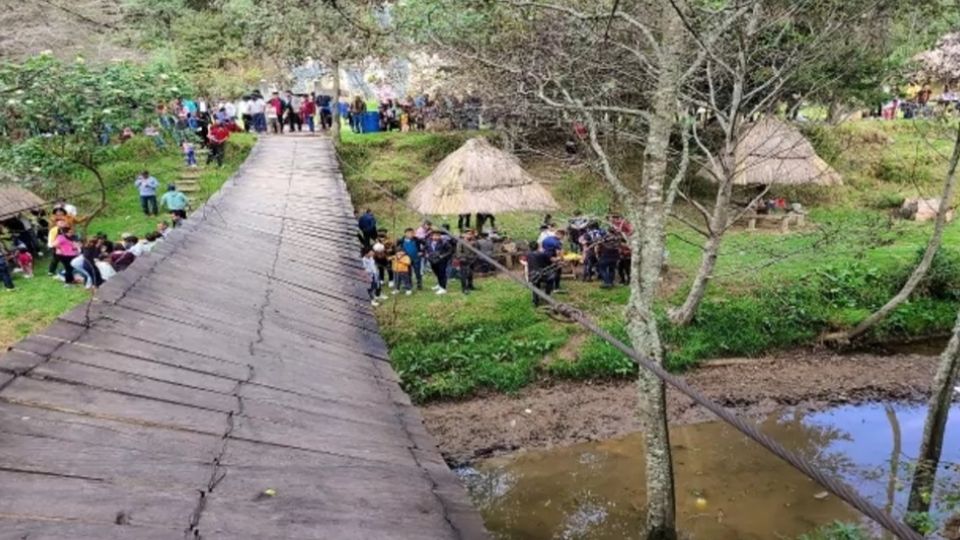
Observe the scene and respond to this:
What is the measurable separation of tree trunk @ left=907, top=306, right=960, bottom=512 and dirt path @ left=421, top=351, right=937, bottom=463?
4.70 m

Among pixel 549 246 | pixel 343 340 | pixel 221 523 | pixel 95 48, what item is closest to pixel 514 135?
pixel 549 246

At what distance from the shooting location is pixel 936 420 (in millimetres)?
9531

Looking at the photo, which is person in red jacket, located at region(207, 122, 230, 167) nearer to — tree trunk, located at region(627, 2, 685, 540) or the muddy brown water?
the muddy brown water

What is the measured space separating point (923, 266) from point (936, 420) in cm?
516

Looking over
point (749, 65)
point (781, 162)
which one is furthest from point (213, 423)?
point (781, 162)

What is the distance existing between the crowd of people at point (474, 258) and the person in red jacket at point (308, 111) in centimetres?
822

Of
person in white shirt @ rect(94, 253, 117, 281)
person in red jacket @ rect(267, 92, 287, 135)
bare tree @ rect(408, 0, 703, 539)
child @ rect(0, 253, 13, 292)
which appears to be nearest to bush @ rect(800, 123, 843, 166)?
bare tree @ rect(408, 0, 703, 539)

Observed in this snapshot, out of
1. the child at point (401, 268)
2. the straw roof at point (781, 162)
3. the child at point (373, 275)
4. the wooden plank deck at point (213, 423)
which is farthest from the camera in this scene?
the straw roof at point (781, 162)

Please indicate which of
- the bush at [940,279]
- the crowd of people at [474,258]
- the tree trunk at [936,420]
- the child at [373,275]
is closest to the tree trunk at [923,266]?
the bush at [940,279]

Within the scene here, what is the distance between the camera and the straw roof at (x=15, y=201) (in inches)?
668

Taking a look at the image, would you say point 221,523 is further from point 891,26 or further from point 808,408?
point 891,26

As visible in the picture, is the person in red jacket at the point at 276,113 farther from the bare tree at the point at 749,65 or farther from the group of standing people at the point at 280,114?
the bare tree at the point at 749,65

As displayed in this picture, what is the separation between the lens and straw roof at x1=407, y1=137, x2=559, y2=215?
16.9 metres

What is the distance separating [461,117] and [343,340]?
64.4ft
